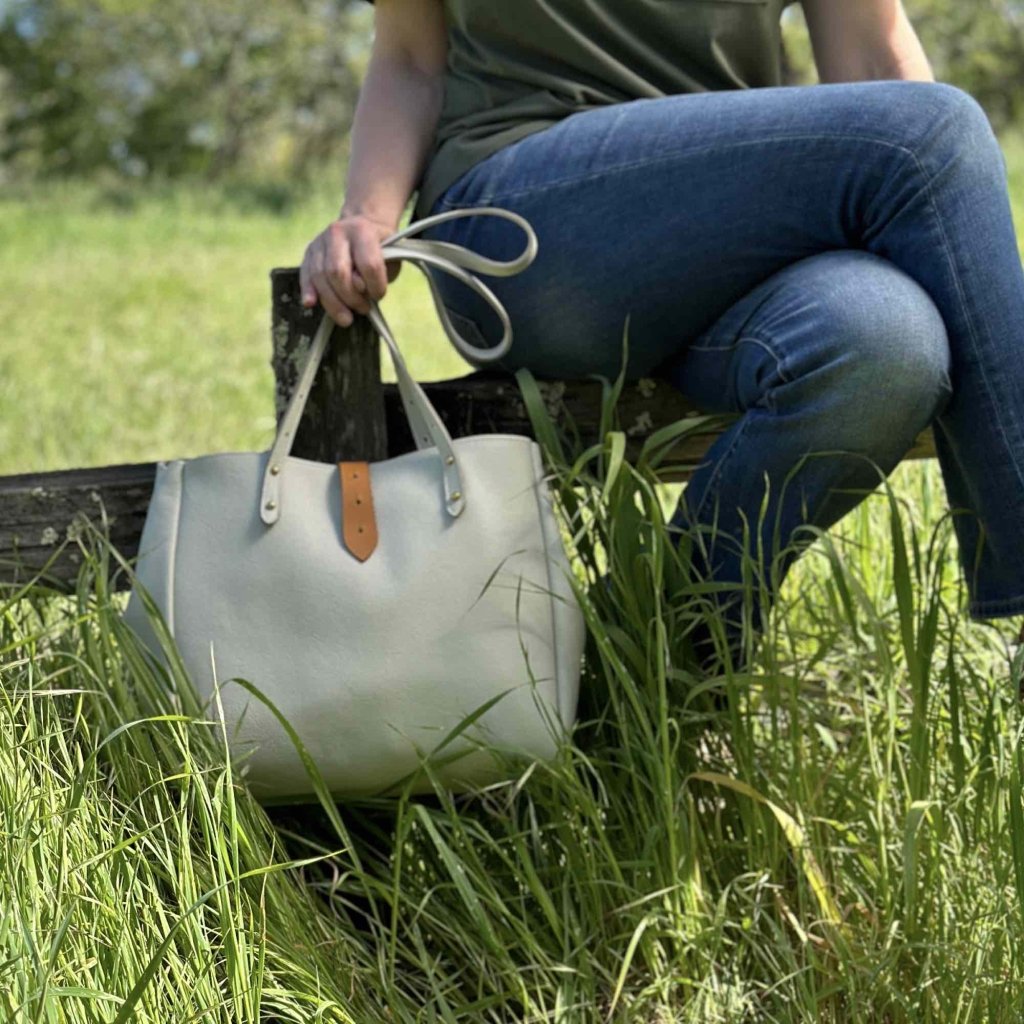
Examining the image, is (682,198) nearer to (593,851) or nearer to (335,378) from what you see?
(335,378)

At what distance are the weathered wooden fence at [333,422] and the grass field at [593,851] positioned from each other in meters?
0.07

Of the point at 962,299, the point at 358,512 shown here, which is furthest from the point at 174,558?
the point at 962,299

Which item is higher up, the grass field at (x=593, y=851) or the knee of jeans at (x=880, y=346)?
the knee of jeans at (x=880, y=346)

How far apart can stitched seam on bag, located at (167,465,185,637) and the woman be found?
260 mm

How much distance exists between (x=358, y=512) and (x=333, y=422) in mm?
198

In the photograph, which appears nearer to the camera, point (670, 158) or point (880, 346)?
point (880, 346)

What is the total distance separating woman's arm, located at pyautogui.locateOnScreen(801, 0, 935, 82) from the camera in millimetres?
1890

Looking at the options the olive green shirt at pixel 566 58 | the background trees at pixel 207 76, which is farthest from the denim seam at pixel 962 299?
the background trees at pixel 207 76

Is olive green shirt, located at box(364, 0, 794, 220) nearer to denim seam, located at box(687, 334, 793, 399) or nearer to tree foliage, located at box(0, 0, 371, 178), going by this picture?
denim seam, located at box(687, 334, 793, 399)

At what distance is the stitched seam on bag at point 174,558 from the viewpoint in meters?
1.56

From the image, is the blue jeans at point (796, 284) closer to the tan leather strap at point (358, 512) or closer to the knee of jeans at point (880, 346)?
the knee of jeans at point (880, 346)

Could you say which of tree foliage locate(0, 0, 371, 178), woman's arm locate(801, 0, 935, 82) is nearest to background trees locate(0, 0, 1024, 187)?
tree foliage locate(0, 0, 371, 178)

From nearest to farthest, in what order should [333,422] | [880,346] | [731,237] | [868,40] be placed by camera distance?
1. [880,346]
2. [731,237]
3. [333,422]
4. [868,40]

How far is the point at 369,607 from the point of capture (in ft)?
5.08
